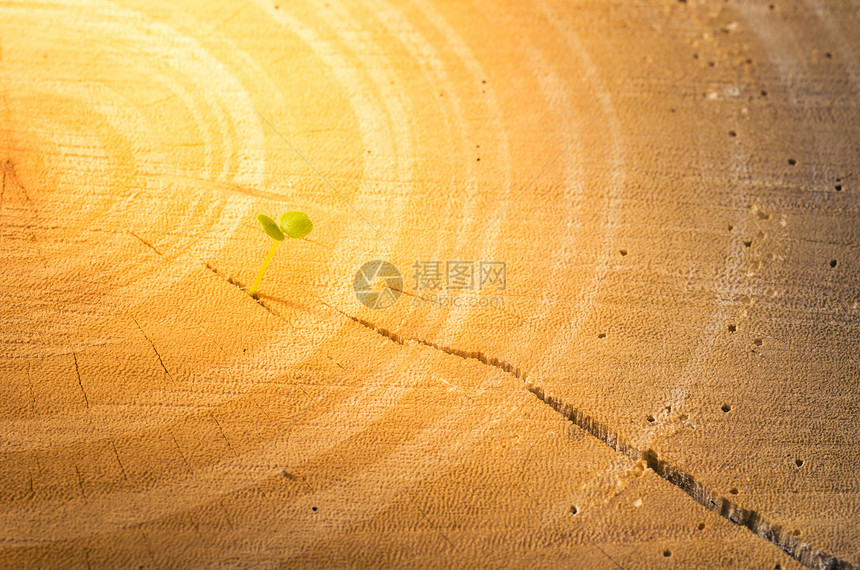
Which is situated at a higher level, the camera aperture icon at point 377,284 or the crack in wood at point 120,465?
the camera aperture icon at point 377,284

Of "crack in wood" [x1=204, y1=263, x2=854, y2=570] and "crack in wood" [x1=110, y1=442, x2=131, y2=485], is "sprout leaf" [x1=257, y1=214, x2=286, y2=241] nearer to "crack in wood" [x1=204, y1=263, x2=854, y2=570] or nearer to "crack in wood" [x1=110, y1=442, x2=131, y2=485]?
"crack in wood" [x1=204, y1=263, x2=854, y2=570]

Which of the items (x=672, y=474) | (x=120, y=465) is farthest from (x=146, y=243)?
(x=672, y=474)

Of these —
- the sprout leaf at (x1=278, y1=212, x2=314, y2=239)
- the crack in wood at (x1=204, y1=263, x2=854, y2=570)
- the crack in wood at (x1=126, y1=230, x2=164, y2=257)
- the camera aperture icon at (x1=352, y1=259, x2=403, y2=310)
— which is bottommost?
the crack in wood at (x1=126, y1=230, x2=164, y2=257)

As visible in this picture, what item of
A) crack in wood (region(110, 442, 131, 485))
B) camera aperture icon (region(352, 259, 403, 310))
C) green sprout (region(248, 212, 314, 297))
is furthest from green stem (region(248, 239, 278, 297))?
crack in wood (region(110, 442, 131, 485))

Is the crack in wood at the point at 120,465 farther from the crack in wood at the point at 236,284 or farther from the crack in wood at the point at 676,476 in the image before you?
the crack in wood at the point at 676,476

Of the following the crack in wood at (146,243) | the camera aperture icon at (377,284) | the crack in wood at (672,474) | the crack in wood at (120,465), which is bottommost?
the crack in wood at (120,465)

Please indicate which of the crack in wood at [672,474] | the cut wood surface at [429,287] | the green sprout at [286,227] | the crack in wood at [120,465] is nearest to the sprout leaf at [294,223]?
the green sprout at [286,227]

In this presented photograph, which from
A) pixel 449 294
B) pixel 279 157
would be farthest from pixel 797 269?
pixel 279 157

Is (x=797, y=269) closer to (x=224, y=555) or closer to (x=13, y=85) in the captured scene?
(x=224, y=555)
